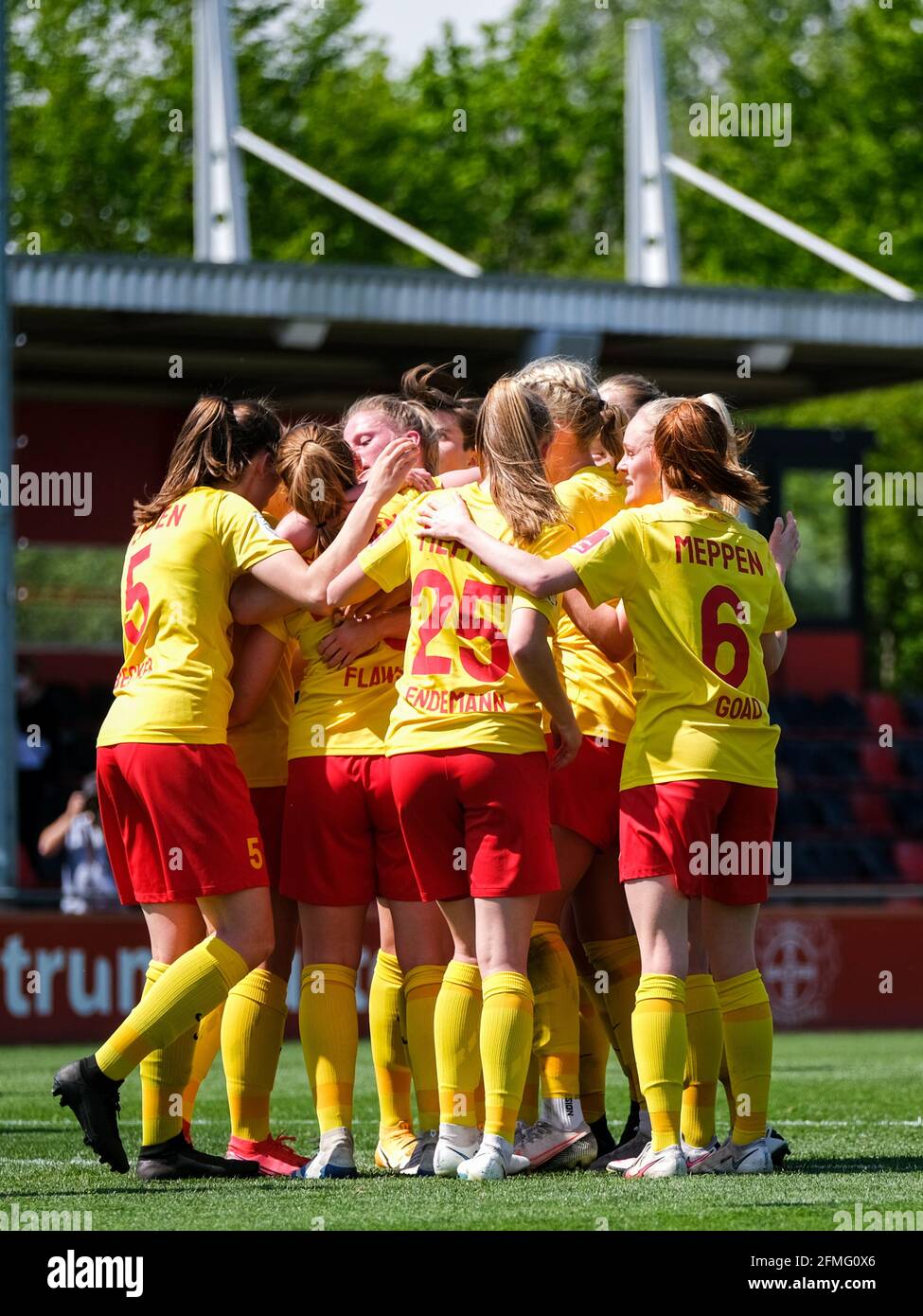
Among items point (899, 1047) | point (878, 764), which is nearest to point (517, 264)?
point (878, 764)

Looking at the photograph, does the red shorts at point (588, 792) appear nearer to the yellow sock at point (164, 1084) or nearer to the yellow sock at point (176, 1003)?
the yellow sock at point (176, 1003)

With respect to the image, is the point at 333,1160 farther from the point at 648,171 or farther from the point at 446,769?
the point at 648,171

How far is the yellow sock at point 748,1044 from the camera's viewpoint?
591 centimetres

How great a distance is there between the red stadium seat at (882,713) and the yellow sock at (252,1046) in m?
16.1

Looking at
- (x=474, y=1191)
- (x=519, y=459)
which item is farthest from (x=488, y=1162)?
(x=519, y=459)

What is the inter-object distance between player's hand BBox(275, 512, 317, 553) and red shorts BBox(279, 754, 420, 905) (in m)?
0.63

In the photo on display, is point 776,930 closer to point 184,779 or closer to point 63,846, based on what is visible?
point 63,846

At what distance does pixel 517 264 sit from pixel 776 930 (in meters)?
28.8

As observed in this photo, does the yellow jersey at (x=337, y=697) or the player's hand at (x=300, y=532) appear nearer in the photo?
the yellow jersey at (x=337, y=697)

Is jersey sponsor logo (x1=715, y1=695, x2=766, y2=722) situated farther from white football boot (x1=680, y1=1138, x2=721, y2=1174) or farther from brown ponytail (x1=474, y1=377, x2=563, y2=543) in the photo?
white football boot (x1=680, y1=1138, x2=721, y2=1174)

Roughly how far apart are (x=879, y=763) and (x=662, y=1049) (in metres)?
16.3

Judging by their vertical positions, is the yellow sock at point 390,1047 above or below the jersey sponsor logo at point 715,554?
below

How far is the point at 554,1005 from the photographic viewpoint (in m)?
6.15

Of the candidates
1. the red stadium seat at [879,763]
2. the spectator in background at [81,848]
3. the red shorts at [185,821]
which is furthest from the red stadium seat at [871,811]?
the red shorts at [185,821]
